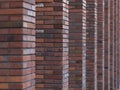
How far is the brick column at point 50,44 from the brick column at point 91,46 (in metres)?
3.05

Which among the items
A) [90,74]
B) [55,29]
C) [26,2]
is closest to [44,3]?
[55,29]

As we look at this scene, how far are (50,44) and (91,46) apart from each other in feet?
10.8

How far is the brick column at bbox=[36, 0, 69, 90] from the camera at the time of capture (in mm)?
5320

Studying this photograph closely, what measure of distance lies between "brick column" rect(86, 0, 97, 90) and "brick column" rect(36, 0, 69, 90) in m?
3.05

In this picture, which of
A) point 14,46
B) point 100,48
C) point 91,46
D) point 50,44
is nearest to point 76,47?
point 91,46

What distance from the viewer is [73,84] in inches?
274

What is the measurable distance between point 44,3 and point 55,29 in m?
0.33

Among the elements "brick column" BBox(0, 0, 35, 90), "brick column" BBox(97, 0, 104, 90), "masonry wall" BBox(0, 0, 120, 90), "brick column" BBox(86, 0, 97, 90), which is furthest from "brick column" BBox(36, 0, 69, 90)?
"brick column" BBox(97, 0, 104, 90)

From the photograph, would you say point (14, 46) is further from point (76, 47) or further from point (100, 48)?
point (100, 48)

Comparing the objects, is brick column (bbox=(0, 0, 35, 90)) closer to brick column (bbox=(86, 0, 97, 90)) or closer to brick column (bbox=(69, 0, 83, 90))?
brick column (bbox=(69, 0, 83, 90))

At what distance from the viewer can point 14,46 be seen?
3.76 m

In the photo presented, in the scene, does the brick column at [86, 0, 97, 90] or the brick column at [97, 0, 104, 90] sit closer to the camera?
the brick column at [86, 0, 97, 90]

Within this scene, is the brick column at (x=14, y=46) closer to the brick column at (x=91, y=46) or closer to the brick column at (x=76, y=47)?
the brick column at (x=76, y=47)

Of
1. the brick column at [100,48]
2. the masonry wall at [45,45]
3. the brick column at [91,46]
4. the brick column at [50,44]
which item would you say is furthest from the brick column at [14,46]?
the brick column at [100,48]
